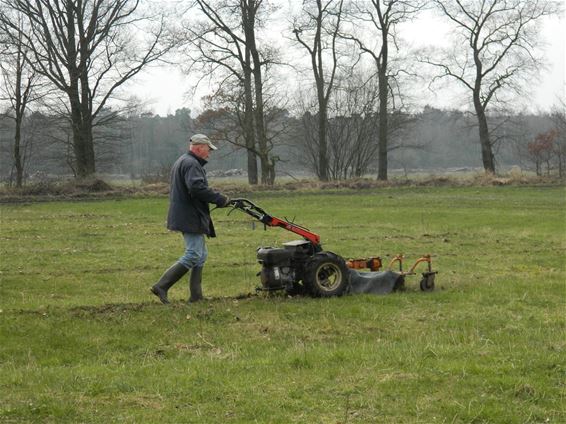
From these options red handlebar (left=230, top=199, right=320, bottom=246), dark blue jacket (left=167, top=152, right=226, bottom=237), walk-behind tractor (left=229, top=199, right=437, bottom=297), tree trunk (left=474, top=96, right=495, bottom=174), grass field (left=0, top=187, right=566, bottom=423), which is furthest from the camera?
tree trunk (left=474, top=96, right=495, bottom=174)

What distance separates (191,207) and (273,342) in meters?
2.44

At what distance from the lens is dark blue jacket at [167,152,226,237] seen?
9297 millimetres

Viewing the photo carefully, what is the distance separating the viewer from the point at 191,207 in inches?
372

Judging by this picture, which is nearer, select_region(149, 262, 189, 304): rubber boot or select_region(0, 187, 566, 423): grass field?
select_region(0, 187, 566, 423): grass field

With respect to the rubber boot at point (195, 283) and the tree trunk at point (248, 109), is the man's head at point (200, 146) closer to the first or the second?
the rubber boot at point (195, 283)

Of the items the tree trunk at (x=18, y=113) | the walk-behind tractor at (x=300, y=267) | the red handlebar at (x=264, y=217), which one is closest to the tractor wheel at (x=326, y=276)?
the walk-behind tractor at (x=300, y=267)

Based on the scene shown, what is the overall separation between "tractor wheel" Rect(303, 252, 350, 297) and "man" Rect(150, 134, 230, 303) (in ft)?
4.83

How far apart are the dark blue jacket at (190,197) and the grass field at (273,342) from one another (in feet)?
3.31

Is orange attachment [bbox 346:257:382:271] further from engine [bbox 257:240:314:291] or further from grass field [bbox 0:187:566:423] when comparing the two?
engine [bbox 257:240:314:291]

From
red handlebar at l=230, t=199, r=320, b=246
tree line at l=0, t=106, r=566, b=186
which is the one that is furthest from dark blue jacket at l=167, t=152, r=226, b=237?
tree line at l=0, t=106, r=566, b=186

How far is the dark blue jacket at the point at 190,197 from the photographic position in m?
9.30

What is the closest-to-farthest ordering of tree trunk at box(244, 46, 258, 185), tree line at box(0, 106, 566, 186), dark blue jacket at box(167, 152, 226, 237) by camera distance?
dark blue jacket at box(167, 152, 226, 237) → tree trunk at box(244, 46, 258, 185) → tree line at box(0, 106, 566, 186)

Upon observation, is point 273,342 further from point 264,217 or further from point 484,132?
point 484,132

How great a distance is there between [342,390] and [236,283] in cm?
661
